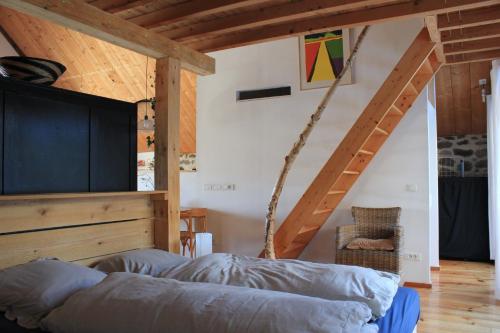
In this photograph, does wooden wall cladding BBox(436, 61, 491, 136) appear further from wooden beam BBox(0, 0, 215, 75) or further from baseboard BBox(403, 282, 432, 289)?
wooden beam BBox(0, 0, 215, 75)

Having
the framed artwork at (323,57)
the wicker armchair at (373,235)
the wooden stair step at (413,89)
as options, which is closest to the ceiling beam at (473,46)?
the wooden stair step at (413,89)

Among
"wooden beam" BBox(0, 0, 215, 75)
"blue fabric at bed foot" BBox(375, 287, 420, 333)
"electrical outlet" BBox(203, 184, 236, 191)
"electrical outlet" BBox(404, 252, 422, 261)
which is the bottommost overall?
"electrical outlet" BBox(404, 252, 422, 261)

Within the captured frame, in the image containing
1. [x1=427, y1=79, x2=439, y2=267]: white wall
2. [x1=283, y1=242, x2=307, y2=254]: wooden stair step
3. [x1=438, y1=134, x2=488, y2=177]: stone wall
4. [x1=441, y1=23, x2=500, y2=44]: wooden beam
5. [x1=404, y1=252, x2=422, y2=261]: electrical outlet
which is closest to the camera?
[x1=441, y1=23, x2=500, y2=44]: wooden beam

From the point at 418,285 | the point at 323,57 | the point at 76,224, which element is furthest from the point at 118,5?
the point at 418,285

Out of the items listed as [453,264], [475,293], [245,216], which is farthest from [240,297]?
[453,264]

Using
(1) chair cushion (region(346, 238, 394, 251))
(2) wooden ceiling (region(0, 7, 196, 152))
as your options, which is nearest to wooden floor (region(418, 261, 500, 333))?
Answer: (1) chair cushion (region(346, 238, 394, 251))

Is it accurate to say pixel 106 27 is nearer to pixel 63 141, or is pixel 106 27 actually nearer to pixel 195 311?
pixel 63 141

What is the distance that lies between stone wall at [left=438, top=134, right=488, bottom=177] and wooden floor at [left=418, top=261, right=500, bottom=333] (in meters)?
1.81

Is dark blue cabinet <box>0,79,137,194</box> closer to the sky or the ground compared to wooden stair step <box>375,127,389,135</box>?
closer to the ground

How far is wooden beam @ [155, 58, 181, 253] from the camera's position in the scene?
135 inches

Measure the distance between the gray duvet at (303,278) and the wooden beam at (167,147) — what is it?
0.87 metres

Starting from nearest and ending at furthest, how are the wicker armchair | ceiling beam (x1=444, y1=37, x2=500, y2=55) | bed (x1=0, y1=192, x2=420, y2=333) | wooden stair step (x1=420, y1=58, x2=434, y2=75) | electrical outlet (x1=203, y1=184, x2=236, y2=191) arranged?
bed (x1=0, y1=192, x2=420, y2=333)
ceiling beam (x1=444, y1=37, x2=500, y2=55)
the wicker armchair
wooden stair step (x1=420, y1=58, x2=434, y2=75)
electrical outlet (x1=203, y1=184, x2=236, y2=191)

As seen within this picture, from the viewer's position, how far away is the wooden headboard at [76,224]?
2.41 m

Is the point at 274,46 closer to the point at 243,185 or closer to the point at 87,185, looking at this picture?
the point at 243,185
